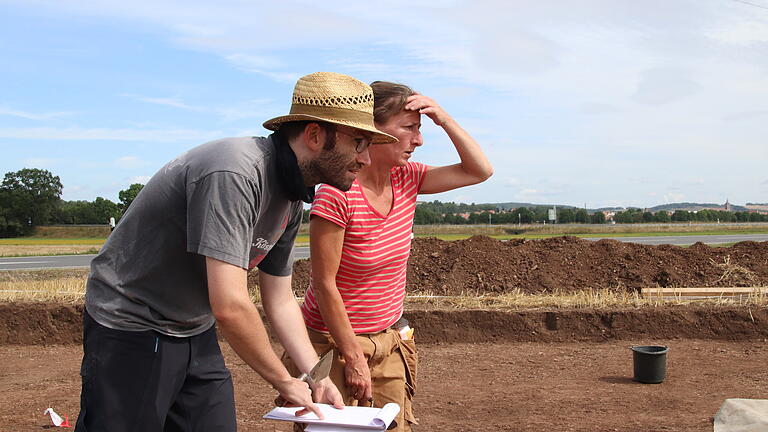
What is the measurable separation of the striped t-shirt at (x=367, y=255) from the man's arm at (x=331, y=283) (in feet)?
0.18

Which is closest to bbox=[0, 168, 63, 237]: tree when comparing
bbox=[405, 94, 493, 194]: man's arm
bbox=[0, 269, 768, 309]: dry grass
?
bbox=[0, 269, 768, 309]: dry grass

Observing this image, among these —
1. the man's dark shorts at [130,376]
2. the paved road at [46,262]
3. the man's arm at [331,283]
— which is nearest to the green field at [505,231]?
the paved road at [46,262]

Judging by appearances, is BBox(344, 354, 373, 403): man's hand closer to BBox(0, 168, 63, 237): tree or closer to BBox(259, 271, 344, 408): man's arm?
BBox(259, 271, 344, 408): man's arm

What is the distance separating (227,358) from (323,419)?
567cm

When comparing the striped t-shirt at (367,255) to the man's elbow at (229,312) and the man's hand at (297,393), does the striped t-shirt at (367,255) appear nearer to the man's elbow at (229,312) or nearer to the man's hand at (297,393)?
the man's hand at (297,393)

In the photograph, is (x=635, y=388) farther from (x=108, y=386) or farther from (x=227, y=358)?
(x=108, y=386)

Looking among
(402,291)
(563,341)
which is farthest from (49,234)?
(402,291)

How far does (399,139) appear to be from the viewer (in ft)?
10.9

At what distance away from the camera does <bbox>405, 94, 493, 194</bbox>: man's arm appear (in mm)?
3631

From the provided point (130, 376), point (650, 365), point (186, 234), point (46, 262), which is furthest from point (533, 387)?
point (46, 262)

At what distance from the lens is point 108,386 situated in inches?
99.9

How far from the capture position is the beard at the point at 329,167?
8.30ft

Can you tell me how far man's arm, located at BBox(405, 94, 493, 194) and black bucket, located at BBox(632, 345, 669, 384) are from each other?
146 inches

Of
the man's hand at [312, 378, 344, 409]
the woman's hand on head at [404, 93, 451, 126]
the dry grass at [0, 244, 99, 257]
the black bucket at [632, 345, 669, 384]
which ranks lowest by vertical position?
the black bucket at [632, 345, 669, 384]
